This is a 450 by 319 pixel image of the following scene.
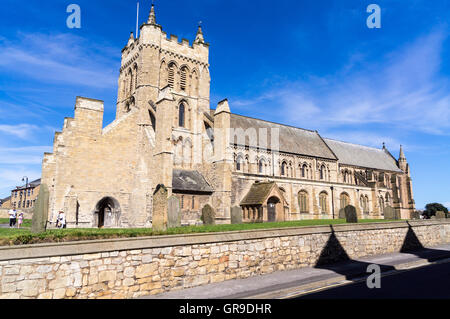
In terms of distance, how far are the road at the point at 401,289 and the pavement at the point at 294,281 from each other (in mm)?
645

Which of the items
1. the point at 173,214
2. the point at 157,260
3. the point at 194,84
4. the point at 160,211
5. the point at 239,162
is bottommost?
the point at 157,260

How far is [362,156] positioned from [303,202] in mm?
24658

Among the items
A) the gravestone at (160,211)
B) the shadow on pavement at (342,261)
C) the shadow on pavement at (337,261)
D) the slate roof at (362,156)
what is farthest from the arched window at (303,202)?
the gravestone at (160,211)

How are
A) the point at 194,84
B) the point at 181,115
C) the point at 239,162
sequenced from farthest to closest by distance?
the point at 239,162, the point at 194,84, the point at 181,115

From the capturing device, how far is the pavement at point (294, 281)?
30.9ft

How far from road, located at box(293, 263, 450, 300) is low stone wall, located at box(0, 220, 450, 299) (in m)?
3.31

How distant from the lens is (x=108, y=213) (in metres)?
A: 25.7

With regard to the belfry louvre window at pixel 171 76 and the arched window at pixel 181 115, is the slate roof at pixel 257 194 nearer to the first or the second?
the arched window at pixel 181 115
